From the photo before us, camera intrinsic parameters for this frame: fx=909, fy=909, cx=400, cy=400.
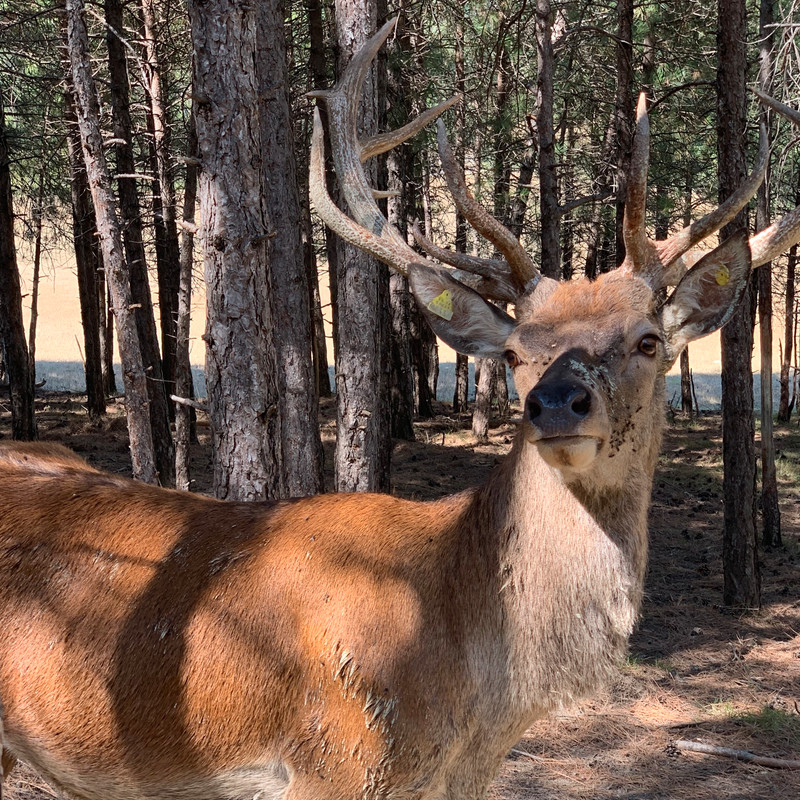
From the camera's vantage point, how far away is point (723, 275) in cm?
398

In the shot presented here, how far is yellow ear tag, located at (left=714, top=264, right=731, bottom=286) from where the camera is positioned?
3.98m

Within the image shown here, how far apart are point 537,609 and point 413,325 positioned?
666 inches

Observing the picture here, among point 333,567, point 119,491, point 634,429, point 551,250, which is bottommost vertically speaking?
point 333,567

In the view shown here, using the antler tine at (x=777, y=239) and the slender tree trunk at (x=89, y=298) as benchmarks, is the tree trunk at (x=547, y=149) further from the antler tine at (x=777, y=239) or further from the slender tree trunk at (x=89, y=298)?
the slender tree trunk at (x=89, y=298)

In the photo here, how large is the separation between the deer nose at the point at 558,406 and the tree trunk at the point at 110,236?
5985 millimetres

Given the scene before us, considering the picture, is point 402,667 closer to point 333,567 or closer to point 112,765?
point 333,567

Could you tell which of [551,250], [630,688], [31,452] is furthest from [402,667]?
[551,250]

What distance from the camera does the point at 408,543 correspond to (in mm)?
3908

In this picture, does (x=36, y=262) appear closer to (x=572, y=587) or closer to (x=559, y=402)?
(x=572, y=587)

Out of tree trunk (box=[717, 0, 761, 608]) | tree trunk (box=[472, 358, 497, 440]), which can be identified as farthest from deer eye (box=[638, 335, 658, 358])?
tree trunk (box=[472, 358, 497, 440])

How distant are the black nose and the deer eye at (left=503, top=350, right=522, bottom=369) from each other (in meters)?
0.56

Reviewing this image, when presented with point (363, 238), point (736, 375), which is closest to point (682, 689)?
point (736, 375)

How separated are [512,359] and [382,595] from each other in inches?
44.9

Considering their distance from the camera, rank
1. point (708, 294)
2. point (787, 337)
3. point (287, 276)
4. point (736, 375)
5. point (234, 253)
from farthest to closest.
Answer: point (787, 337)
point (287, 276)
point (736, 375)
point (234, 253)
point (708, 294)
